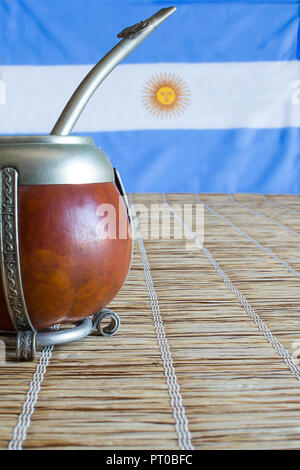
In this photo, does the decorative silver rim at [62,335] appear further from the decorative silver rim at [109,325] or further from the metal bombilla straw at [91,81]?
the metal bombilla straw at [91,81]

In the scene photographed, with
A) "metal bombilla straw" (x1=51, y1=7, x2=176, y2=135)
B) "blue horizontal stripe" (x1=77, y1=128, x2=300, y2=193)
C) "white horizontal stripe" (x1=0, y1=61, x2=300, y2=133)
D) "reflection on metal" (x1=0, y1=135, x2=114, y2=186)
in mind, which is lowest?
"reflection on metal" (x1=0, y1=135, x2=114, y2=186)

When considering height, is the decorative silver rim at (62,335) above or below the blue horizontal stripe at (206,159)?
below

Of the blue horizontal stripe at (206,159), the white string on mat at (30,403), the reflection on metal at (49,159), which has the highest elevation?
the blue horizontal stripe at (206,159)

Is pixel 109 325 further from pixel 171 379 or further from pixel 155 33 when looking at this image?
pixel 155 33

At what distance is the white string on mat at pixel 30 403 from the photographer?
0.57 m

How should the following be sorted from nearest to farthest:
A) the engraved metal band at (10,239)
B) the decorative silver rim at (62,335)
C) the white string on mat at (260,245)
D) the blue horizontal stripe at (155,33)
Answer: the engraved metal band at (10,239), the decorative silver rim at (62,335), the white string on mat at (260,245), the blue horizontal stripe at (155,33)

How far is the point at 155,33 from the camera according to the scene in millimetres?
2668

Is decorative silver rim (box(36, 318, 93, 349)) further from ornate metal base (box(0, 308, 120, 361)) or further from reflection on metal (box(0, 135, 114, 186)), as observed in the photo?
reflection on metal (box(0, 135, 114, 186))

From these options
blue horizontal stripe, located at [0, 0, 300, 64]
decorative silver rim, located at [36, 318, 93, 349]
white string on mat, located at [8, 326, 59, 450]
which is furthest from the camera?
blue horizontal stripe, located at [0, 0, 300, 64]

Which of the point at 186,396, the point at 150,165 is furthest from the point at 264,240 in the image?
the point at 150,165

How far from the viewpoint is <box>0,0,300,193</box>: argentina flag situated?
266 cm

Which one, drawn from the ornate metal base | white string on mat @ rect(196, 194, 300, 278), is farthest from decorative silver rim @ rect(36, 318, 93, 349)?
white string on mat @ rect(196, 194, 300, 278)

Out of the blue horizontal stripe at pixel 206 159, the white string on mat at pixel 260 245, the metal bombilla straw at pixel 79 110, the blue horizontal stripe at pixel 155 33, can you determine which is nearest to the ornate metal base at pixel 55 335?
the metal bombilla straw at pixel 79 110

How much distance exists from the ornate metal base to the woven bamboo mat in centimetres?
2
